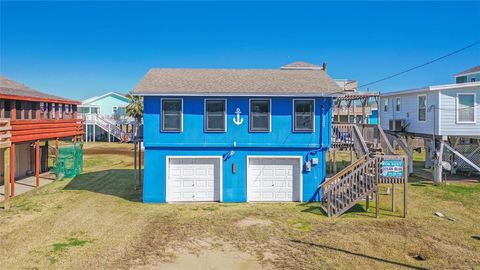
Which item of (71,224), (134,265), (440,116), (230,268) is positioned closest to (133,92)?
(71,224)

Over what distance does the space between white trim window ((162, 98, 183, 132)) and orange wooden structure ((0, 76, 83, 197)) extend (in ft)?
23.6

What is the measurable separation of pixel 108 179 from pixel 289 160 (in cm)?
1174

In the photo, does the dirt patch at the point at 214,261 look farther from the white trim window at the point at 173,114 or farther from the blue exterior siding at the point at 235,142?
the white trim window at the point at 173,114

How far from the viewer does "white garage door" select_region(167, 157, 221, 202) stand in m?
15.9

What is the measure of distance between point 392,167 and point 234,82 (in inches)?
316

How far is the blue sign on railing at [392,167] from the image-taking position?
1366 cm

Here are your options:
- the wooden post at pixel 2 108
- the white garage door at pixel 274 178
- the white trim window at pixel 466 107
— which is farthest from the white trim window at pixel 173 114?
the white trim window at pixel 466 107

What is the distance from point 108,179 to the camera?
69.4ft

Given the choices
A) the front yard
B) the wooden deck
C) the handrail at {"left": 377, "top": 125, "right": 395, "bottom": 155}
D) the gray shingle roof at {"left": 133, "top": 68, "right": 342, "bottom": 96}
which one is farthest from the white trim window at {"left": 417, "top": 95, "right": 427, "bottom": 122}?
the wooden deck

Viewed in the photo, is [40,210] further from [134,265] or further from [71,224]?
[134,265]

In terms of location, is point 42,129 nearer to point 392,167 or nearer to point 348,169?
point 348,169

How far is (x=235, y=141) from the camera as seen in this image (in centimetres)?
1566

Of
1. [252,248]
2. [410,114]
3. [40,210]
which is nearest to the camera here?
[252,248]

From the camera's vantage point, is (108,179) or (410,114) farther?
(410,114)
